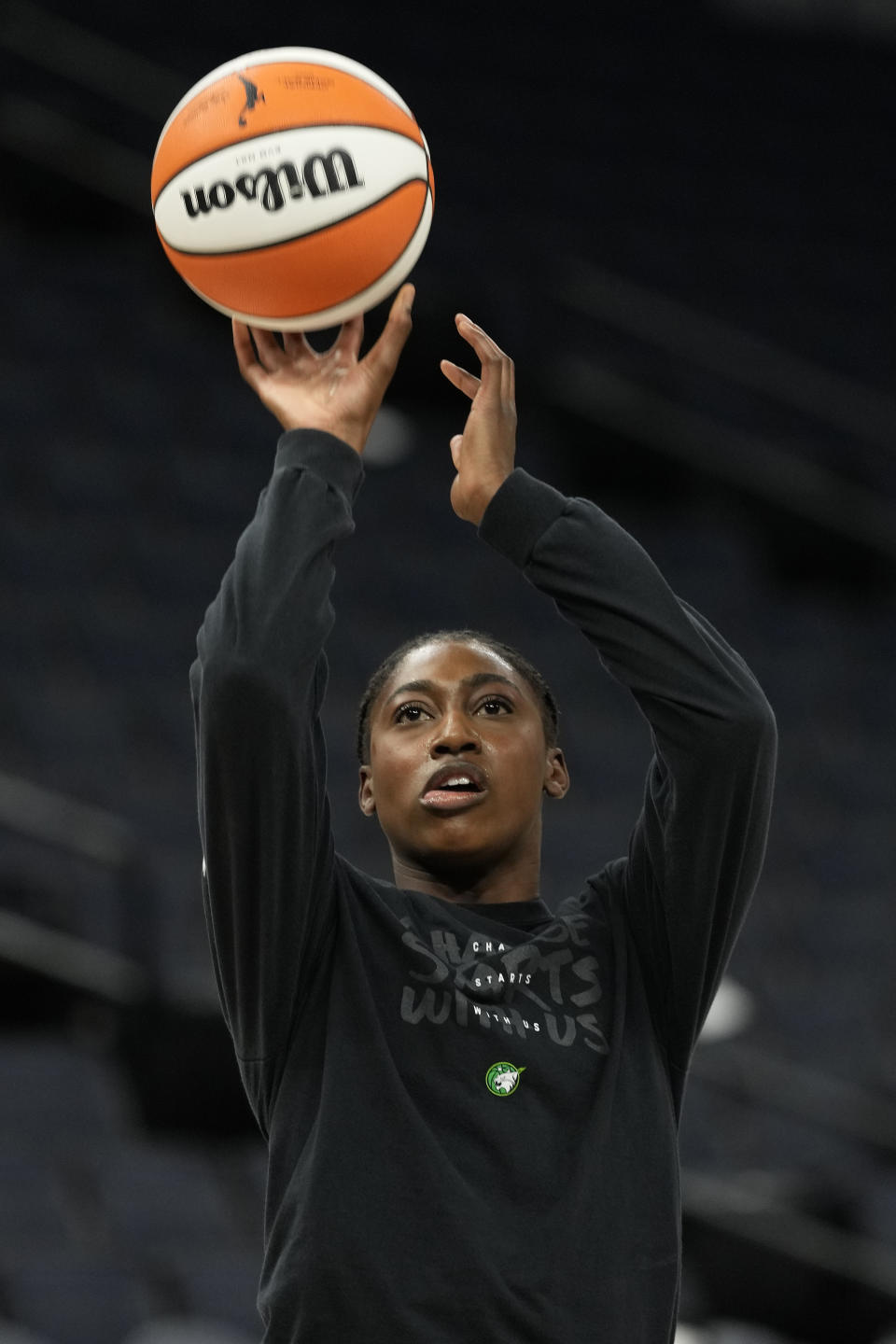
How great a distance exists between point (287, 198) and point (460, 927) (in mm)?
869

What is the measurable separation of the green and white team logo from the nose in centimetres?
36

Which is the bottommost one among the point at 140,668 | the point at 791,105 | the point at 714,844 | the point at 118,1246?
the point at 118,1246

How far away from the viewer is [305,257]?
2.12m

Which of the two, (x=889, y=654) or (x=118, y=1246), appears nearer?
(x=118, y=1246)

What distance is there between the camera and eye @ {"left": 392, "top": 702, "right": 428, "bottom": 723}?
82.3 inches

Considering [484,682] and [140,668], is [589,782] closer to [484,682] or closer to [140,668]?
[140,668]

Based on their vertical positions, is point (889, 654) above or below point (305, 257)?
below

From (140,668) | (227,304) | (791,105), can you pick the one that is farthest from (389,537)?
(227,304)

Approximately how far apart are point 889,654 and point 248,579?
6.51 meters

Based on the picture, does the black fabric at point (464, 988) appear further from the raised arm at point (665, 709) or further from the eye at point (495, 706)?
the eye at point (495, 706)

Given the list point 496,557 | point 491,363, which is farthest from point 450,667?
point 496,557

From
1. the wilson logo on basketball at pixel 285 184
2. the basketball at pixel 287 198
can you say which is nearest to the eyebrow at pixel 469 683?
the basketball at pixel 287 198

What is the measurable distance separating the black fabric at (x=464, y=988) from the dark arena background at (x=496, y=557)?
338cm

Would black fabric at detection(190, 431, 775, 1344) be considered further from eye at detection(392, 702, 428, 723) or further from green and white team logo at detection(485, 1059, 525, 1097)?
eye at detection(392, 702, 428, 723)
